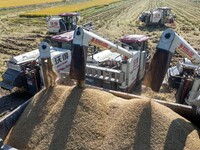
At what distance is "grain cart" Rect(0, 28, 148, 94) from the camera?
792cm

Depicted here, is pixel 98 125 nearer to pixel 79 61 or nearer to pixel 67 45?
pixel 79 61

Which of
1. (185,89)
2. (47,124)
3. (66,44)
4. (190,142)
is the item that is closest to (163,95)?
(185,89)

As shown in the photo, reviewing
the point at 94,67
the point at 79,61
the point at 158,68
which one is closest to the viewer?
the point at 158,68

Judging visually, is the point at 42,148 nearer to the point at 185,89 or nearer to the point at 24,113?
the point at 24,113

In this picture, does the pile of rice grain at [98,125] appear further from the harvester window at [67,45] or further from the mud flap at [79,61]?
the harvester window at [67,45]

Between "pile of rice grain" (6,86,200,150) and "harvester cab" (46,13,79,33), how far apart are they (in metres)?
14.3

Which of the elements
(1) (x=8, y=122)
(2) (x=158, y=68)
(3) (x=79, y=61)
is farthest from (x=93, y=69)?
(1) (x=8, y=122)

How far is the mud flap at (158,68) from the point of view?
491 centimetres

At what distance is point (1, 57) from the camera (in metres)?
14.0

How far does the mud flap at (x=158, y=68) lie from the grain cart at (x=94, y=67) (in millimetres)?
2057

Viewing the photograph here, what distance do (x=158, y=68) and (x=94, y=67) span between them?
3498 millimetres

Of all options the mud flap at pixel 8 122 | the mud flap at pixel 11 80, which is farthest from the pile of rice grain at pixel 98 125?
the mud flap at pixel 11 80

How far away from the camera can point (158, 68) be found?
4984mm

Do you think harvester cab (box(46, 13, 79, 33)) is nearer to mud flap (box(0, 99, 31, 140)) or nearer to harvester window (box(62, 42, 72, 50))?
harvester window (box(62, 42, 72, 50))
